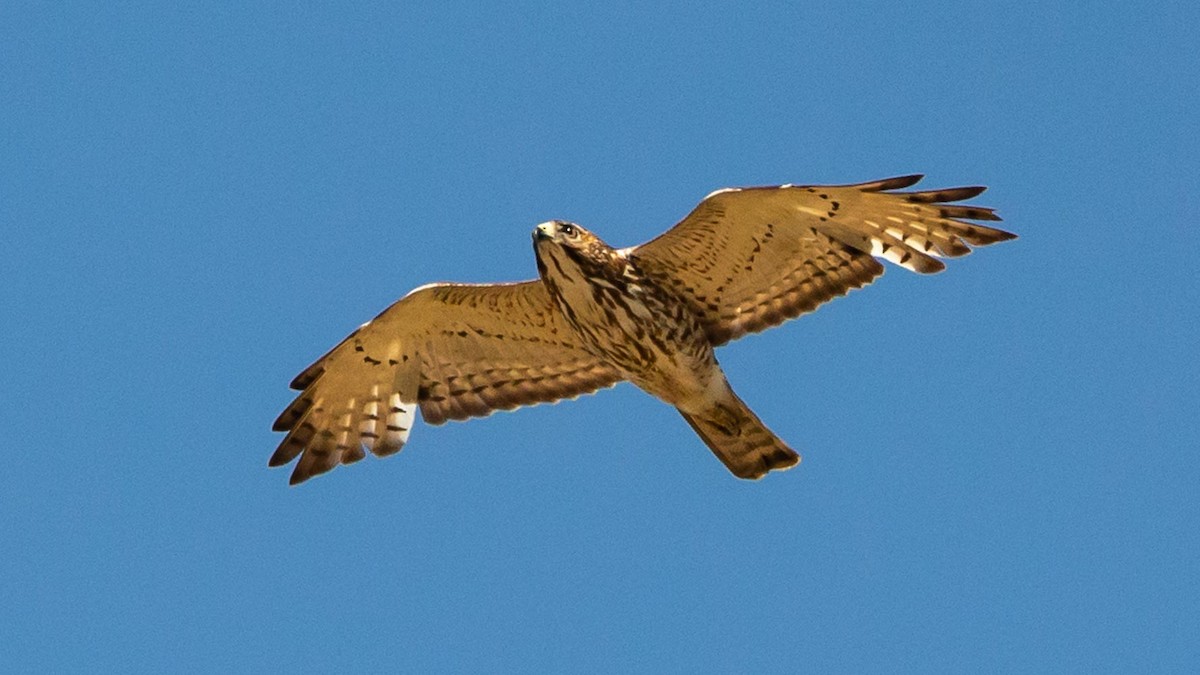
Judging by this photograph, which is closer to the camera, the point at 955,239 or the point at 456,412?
the point at 955,239

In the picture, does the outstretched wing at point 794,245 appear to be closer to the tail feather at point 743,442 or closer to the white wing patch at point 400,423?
the tail feather at point 743,442

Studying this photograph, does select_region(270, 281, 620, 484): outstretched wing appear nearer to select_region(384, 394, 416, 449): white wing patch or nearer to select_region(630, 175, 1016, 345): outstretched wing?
select_region(384, 394, 416, 449): white wing patch

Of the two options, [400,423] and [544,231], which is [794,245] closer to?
[544,231]

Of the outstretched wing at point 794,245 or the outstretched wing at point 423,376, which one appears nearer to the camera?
the outstretched wing at point 794,245

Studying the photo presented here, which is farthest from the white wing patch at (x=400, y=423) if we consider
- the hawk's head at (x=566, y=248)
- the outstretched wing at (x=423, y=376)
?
the hawk's head at (x=566, y=248)

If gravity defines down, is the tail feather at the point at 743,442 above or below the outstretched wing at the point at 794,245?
below

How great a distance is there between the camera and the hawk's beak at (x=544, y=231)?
13.2 m

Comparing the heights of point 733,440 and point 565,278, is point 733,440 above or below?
below

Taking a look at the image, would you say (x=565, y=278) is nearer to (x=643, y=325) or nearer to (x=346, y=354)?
(x=643, y=325)

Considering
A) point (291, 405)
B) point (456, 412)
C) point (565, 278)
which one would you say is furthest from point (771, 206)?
point (291, 405)

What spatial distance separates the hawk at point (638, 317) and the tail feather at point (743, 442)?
0.03ft

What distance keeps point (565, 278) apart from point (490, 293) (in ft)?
2.77

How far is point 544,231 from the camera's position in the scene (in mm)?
13172

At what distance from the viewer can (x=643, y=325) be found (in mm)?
13500
